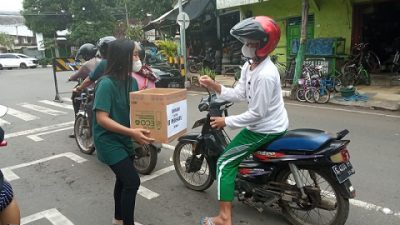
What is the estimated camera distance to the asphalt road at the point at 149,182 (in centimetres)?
382

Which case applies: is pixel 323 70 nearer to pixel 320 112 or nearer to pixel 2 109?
pixel 320 112

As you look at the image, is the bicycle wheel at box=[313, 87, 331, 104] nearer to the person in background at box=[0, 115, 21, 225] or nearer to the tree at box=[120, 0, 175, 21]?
the person in background at box=[0, 115, 21, 225]

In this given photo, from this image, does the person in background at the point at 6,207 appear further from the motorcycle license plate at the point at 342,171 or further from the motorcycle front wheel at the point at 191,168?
the motorcycle license plate at the point at 342,171

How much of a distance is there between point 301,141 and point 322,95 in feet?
25.6

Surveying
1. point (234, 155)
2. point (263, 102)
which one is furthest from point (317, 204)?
point (263, 102)

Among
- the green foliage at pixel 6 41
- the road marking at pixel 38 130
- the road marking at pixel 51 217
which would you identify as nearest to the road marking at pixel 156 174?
the road marking at pixel 51 217

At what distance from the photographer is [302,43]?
10680 mm

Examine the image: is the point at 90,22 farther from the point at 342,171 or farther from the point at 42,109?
the point at 342,171

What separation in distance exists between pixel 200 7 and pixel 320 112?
1100cm

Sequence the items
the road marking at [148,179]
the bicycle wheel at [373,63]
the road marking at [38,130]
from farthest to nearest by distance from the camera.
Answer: the bicycle wheel at [373,63] < the road marking at [38,130] < the road marking at [148,179]

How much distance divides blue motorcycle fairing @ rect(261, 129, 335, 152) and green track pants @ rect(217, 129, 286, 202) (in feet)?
0.19

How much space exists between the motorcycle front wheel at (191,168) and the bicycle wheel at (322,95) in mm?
6762

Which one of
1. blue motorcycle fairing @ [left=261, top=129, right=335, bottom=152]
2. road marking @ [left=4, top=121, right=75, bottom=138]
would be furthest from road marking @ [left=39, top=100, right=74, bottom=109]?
blue motorcycle fairing @ [left=261, top=129, right=335, bottom=152]

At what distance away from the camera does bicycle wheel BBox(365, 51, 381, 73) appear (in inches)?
497
